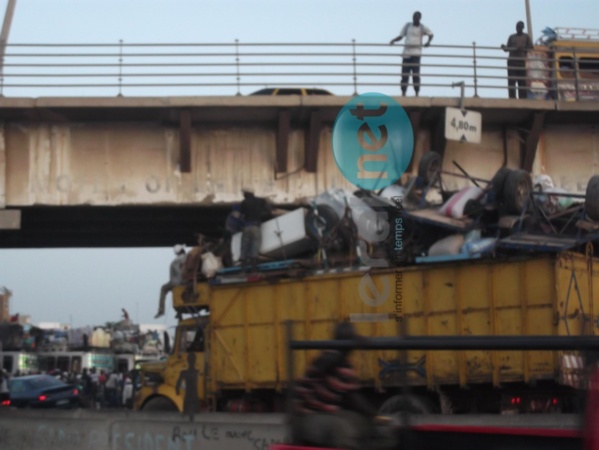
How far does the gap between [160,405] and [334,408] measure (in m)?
14.3

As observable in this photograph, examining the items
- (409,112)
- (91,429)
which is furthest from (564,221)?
(91,429)

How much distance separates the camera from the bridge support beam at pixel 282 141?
2177 cm

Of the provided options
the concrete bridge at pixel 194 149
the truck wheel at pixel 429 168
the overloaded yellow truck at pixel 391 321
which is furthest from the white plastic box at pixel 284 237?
the concrete bridge at pixel 194 149

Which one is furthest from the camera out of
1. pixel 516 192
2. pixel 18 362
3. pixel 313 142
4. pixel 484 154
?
pixel 18 362

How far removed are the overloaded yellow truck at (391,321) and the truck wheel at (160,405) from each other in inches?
0.8

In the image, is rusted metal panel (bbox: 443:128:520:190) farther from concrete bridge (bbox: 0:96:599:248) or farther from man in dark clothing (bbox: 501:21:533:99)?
man in dark clothing (bbox: 501:21:533:99)

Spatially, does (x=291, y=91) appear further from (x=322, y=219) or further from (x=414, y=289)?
(x=414, y=289)

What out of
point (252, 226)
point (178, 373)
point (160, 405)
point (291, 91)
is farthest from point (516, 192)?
point (291, 91)

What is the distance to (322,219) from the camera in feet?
58.0

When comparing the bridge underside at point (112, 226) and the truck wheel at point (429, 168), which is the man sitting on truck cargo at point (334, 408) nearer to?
the truck wheel at point (429, 168)

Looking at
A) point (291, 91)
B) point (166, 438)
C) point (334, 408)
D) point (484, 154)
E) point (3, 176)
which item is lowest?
point (166, 438)

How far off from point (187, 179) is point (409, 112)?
512 cm

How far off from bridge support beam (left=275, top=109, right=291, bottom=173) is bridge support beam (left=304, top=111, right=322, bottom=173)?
18.4 inches

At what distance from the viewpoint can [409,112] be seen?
71.4 ft
